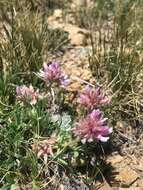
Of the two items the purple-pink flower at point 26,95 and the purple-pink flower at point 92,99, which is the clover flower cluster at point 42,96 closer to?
the purple-pink flower at point 26,95

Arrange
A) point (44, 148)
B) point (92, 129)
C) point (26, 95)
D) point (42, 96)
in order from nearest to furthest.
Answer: point (92, 129), point (44, 148), point (26, 95), point (42, 96)

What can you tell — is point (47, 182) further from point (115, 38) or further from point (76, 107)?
point (115, 38)

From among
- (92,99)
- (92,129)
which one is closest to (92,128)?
(92,129)

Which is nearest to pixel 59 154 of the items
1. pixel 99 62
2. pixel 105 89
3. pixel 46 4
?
pixel 105 89

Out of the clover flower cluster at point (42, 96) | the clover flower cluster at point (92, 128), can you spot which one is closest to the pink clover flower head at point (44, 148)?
the clover flower cluster at point (42, 96)

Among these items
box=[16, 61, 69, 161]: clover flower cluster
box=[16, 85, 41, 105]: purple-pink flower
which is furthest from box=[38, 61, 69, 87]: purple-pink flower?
box=[16, 85, 41, 105]: purple-pink flower

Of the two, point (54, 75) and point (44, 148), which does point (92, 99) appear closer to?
point (54, 75)

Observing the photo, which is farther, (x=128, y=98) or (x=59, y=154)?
(x=128, y=98)

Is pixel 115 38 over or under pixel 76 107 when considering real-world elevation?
over
